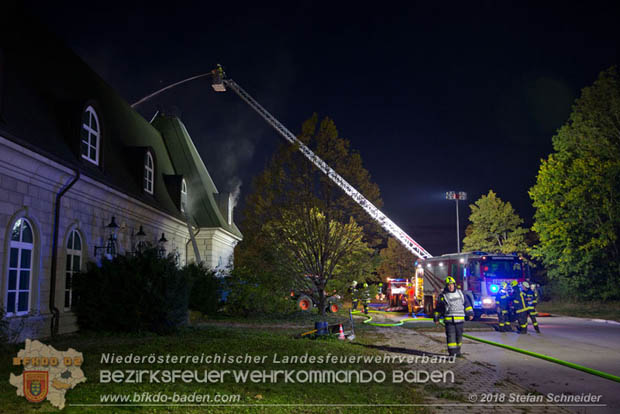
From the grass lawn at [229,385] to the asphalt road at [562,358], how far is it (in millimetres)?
2400

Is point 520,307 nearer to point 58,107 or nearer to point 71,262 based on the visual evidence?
point 71,262

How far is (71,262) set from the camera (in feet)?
47.2

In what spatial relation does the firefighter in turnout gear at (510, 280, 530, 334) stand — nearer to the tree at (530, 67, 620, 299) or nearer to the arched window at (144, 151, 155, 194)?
the arched window at (144, 151, 155, 194)

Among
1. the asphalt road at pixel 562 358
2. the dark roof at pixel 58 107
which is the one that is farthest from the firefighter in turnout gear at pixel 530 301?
the dark roof at pixel 58 107

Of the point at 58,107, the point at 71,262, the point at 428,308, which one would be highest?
the point at 58,107

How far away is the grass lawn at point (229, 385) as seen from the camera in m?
6.23

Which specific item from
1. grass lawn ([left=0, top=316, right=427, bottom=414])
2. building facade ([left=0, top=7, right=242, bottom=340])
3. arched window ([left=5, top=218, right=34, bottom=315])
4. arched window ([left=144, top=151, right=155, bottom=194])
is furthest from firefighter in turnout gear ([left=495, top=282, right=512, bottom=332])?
arched window ([left=5, top=218, right=34, bottom=315])

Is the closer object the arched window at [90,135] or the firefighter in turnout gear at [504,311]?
the arched window at [90,135]

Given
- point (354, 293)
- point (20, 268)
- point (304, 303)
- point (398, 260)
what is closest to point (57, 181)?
point (20, 268)

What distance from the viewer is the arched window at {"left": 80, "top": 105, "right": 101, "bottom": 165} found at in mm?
14891

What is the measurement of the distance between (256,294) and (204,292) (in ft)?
6.94

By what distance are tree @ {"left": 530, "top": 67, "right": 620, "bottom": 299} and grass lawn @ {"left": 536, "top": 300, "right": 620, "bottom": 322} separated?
62cm

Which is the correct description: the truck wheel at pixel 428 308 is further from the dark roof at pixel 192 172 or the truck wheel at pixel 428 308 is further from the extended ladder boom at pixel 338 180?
the dark roof at pixel 192 172

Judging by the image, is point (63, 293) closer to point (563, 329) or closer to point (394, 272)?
point (563, 329)
